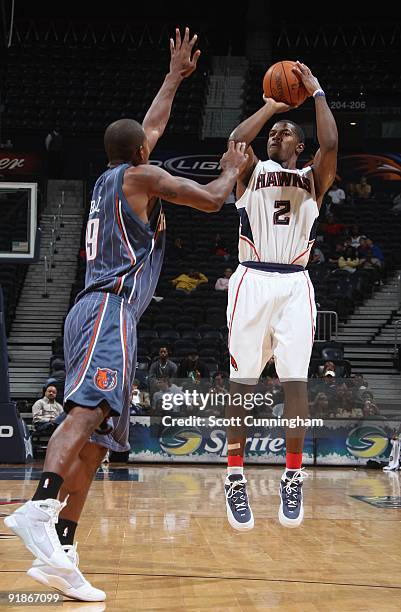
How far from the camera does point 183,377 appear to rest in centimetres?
1410

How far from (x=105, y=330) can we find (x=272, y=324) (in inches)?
57.7

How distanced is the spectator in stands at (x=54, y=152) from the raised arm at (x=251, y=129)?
1661cm

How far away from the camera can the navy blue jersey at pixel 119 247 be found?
4281 millimetres

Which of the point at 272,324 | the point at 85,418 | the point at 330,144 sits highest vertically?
the point at 330,144

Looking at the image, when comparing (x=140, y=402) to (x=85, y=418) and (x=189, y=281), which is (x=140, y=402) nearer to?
(x=189, y=281)

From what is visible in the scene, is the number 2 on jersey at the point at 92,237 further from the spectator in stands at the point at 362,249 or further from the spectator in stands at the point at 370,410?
the spectator in stands at the point at 362,249

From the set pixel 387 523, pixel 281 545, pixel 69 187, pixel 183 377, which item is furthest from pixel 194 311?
pixel 281 545

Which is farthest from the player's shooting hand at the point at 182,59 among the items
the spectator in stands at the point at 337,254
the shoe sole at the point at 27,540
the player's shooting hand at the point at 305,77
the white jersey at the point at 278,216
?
the spectator in stands at the point at 337,254

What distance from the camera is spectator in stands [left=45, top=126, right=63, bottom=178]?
21266mm

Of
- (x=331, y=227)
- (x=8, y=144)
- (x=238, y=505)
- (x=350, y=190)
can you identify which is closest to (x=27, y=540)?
(x=238, y=505)

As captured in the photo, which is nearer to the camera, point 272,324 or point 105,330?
point 105,330

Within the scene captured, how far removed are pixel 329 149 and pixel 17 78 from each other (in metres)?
21.2

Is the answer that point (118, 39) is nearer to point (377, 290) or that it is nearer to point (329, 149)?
point (377, 290)

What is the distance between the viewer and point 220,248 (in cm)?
1975
